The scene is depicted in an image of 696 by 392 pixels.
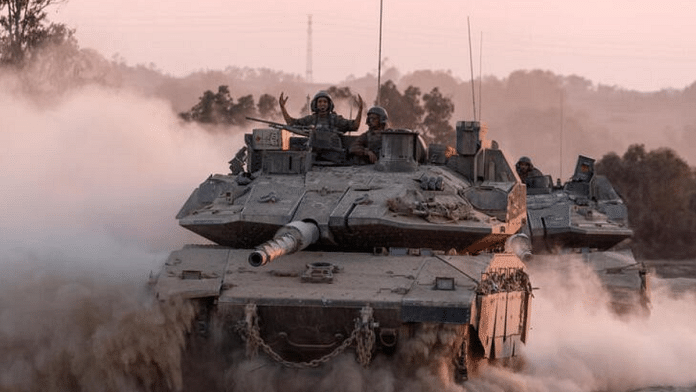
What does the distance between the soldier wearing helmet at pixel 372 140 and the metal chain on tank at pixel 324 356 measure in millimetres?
5517

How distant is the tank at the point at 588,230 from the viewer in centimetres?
2909

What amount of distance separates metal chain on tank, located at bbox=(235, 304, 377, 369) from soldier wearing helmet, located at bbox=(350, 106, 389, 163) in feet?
18.1

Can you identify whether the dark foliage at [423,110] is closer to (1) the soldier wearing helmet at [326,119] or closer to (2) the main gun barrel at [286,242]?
(1) the soldier wearing helmet at [326,119]

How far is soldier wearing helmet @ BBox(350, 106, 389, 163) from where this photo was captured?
982 inches

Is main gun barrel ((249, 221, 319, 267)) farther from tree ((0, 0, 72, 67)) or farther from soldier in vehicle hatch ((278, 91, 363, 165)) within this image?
tree ((0, 0, 72, 67))

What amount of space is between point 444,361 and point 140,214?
406 inches

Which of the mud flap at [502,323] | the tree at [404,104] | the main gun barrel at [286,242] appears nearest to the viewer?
the main gun barrel at [286,242]

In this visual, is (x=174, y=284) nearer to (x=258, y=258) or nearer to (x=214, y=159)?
(x=258, y=258)

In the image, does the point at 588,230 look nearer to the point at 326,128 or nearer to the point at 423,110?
the point at 326,128

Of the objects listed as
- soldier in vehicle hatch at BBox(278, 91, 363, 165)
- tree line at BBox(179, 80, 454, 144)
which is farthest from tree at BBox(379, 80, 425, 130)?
soldier in vehicle hatch at BBox(278, 91, 363, 165)

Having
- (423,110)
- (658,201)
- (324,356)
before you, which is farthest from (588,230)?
(423,110)

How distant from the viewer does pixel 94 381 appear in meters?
19.6

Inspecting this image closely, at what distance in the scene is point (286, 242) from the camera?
67.3ft

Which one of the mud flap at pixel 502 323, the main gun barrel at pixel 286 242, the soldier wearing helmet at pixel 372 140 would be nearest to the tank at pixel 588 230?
the soldier wearing helmet at pixel 372 140
